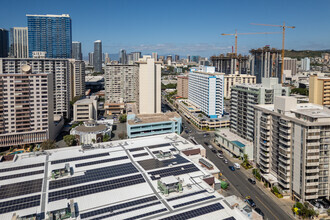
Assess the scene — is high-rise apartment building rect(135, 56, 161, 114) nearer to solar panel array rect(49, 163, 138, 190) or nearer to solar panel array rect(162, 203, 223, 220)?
solar panel array rect(49, 163, 138, 190)

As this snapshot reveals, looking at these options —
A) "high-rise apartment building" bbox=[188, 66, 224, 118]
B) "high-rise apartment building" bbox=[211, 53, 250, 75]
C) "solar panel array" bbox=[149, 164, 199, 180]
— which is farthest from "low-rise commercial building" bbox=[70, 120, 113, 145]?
"high-rise apartment building" bbox=[211, 53, 250, 75]

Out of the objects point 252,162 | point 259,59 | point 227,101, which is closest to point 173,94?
point 227,101

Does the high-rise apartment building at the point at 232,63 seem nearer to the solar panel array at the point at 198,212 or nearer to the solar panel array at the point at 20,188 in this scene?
the solar panel array at the point at 198,212

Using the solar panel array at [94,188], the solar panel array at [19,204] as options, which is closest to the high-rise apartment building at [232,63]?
the solar panel array at [94,188]

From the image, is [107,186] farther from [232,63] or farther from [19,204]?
[232,63]

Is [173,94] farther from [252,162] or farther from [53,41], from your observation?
[252,162]

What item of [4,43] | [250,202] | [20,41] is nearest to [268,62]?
[250,202]
